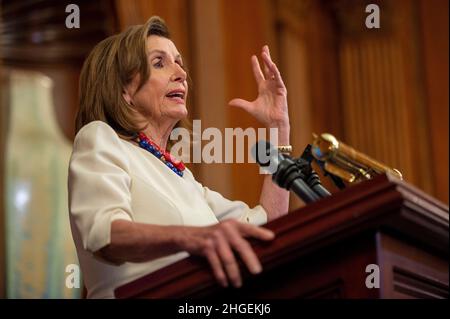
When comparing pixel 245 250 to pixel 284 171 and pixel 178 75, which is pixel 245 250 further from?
pixel 178 75

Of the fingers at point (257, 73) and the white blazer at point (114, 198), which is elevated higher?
the fingers at point (257, 73)

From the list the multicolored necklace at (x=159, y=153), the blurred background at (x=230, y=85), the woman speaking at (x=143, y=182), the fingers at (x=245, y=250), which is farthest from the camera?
the blurred background at (x=230, y=85)

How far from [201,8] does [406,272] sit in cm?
355

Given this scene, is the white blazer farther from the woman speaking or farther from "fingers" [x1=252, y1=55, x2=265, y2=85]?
"fingers" [x1=252, y1=55, x2=265, y2=85]

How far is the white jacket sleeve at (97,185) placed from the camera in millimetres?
1574

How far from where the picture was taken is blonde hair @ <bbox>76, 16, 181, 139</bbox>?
83.7 inches

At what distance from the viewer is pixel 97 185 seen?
5.46 feet

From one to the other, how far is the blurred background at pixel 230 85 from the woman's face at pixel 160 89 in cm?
204

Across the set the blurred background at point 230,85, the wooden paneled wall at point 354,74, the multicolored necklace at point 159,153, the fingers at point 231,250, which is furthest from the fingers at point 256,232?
the wooden paneled wall at point 354,74

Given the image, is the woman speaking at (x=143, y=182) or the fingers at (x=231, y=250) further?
the woman speaking at (x=143, y=182)

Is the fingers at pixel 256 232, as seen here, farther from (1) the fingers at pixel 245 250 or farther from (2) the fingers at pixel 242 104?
(2) the fingers at pixel 242 104

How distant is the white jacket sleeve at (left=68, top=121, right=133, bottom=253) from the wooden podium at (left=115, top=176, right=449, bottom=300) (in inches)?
8.3

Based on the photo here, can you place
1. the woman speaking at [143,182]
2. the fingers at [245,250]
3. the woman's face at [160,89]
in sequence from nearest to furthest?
1. the fingers at [245,250]
2. the woman speaking at [143,182]
3. the woman's face at [160,89]
